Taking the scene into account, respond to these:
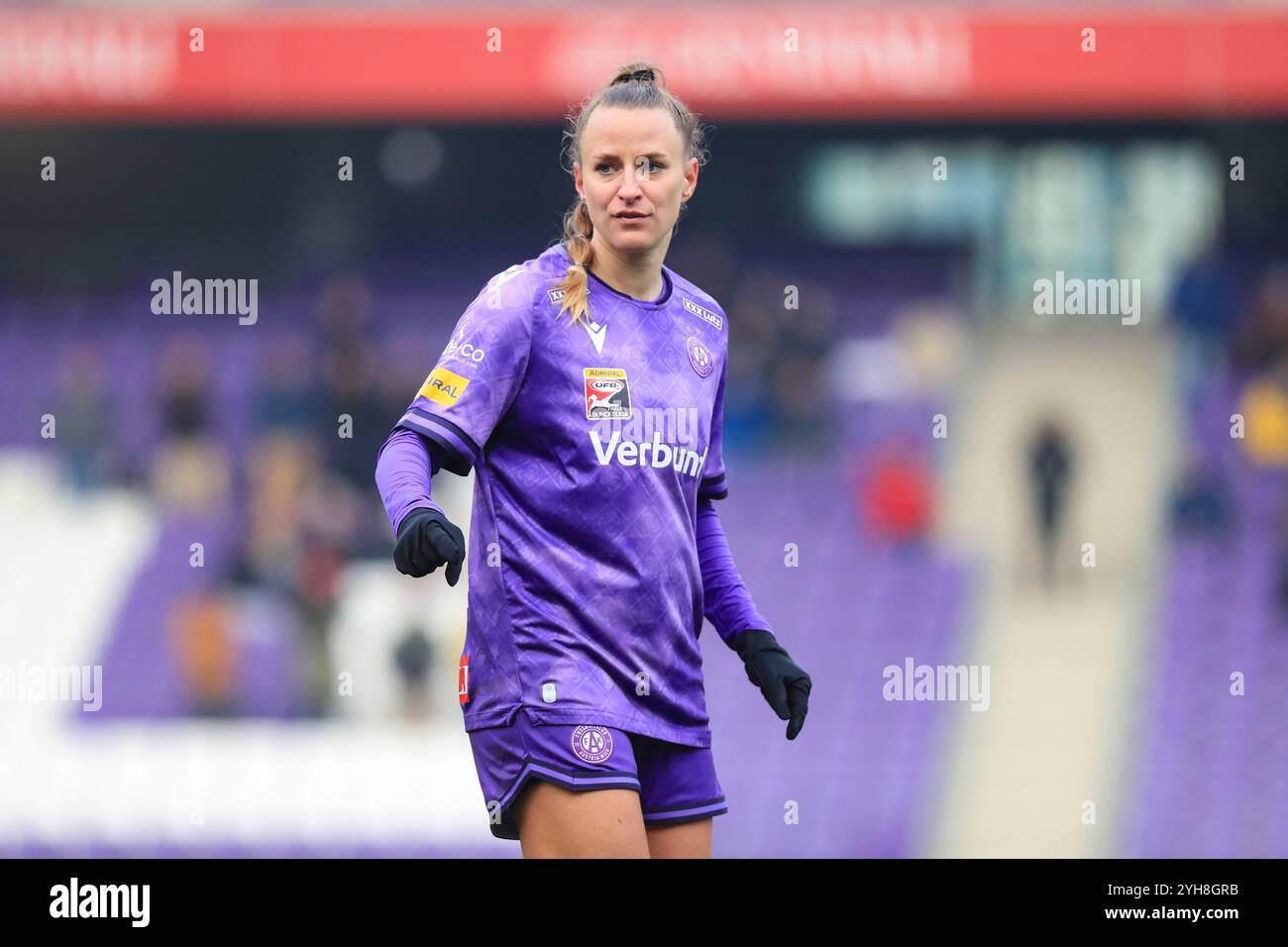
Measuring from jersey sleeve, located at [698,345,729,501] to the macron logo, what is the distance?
15cm

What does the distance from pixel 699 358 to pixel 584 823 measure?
0.96m

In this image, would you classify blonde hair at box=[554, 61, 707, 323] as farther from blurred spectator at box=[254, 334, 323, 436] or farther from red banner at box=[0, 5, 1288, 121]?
red banner at box=[0, 5, 1288, 121]

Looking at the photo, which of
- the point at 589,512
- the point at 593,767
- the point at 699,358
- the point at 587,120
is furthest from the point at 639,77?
the point at 593,767

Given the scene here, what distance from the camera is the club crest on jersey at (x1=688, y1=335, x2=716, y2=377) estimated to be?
3.92 metres

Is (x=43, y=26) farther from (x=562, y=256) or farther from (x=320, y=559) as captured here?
(x=562, y=256)

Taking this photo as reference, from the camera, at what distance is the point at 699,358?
3.94m

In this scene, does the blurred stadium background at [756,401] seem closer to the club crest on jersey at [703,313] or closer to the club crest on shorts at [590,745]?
the club crest on jersey at [703,313]

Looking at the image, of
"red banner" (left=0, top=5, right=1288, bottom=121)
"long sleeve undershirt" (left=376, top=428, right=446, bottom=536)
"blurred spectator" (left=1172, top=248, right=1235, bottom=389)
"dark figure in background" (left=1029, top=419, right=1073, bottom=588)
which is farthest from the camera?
"blurred spectator" (left=1172, top=248, right=1235, bottom=389)

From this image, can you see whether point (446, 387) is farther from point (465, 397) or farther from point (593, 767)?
point (593, 767)

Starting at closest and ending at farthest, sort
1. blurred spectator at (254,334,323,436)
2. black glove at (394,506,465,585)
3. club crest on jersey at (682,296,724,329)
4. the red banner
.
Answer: black glove at (394,506,465,585)
club crest on jersey at (682,296,724,329)
blurred spectator at (254,334,323,436)
the red banner

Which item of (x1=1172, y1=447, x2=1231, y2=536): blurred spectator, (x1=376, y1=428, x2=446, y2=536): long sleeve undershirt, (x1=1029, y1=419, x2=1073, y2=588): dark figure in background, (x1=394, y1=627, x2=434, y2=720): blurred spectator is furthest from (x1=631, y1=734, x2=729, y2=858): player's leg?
(x1=1172, y1=447, x2=1231, y2=536): blurred spectator

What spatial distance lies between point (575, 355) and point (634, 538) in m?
0.36

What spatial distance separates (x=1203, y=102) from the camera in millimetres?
15648

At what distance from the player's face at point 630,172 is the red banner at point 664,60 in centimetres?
1169
